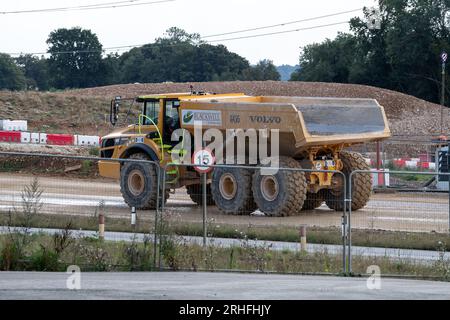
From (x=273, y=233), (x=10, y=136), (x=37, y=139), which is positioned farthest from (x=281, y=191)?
(x=10, y=136)

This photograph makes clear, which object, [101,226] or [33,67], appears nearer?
[101,226]

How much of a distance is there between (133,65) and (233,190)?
81.4m

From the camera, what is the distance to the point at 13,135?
4566 cm

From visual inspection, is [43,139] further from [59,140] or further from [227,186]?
[227,186]

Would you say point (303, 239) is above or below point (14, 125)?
below

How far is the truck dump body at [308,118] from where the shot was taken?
26062mm

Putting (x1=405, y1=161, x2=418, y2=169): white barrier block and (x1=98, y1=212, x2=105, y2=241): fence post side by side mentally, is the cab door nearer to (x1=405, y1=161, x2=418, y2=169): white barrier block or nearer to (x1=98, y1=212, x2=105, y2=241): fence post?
(x1=98, y1=212, x2=105, y2=241): fence post

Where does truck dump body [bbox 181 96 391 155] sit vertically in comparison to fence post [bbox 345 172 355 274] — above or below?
above

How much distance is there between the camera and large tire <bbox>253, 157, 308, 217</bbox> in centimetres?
2508

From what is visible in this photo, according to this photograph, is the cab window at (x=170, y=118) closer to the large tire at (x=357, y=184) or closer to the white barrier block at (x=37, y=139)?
the large tire at (x=357, y=184)

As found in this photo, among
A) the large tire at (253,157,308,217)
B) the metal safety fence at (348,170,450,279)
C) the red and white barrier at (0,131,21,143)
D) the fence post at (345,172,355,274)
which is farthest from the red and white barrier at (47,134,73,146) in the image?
the fence post at (345,172,355,274)

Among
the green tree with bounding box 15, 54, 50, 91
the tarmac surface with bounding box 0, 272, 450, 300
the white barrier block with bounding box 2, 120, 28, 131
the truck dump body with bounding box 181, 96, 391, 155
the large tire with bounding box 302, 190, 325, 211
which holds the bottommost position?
the tarmac surface with bounding box 0, 272, 450, 300

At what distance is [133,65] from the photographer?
4193 inches

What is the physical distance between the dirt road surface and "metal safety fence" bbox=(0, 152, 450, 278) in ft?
0.07
